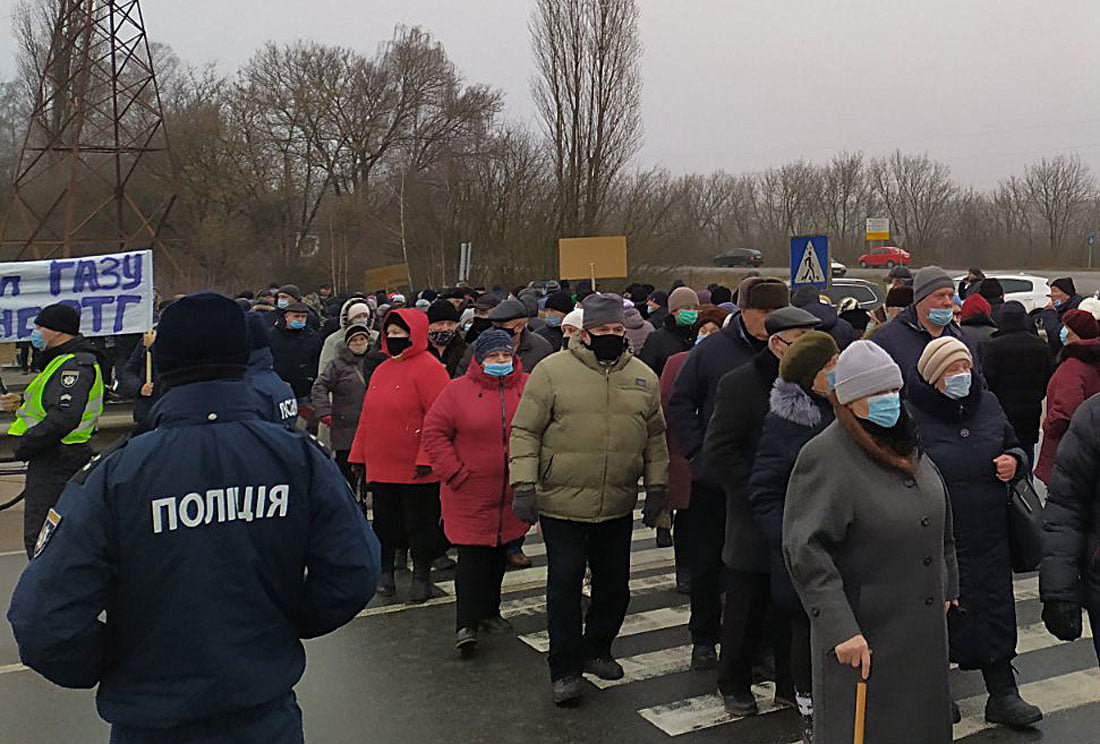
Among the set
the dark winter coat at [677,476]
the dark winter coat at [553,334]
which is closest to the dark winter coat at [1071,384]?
the dark winter coat at [677,476]

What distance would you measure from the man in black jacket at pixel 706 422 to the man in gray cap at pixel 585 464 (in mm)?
395

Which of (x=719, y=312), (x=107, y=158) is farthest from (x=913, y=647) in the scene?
(x=107, y=158)

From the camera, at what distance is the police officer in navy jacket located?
104 inches

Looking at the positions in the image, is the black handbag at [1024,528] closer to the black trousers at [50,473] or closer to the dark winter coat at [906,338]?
the dark winter coat at [906,338]

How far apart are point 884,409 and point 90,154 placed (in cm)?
3617

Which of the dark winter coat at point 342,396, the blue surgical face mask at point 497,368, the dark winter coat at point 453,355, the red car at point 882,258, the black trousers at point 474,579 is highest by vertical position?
the red car at point 882,258

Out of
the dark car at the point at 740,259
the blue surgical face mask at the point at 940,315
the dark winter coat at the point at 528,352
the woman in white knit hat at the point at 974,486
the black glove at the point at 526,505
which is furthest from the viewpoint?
the dark car at the point at 740,259

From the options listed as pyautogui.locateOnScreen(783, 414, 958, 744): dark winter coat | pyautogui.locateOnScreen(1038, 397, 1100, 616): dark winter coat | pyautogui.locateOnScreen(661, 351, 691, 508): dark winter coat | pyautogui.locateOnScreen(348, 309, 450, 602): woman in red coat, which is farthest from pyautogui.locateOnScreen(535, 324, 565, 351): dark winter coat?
pyautogui.locateOnScreen(783, 414, 958, 744): dark winter coat

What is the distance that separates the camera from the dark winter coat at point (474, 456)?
6.27 meters

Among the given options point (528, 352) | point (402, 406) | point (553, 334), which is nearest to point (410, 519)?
point (402, 406)

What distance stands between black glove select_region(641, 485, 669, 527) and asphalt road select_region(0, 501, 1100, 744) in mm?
891

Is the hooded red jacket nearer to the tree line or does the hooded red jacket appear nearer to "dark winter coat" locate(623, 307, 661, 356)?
"dark winter coat" locate(623, 307, 661, 356)

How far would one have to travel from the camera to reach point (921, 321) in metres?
6.30

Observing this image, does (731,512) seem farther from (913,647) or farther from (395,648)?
(395,648)
